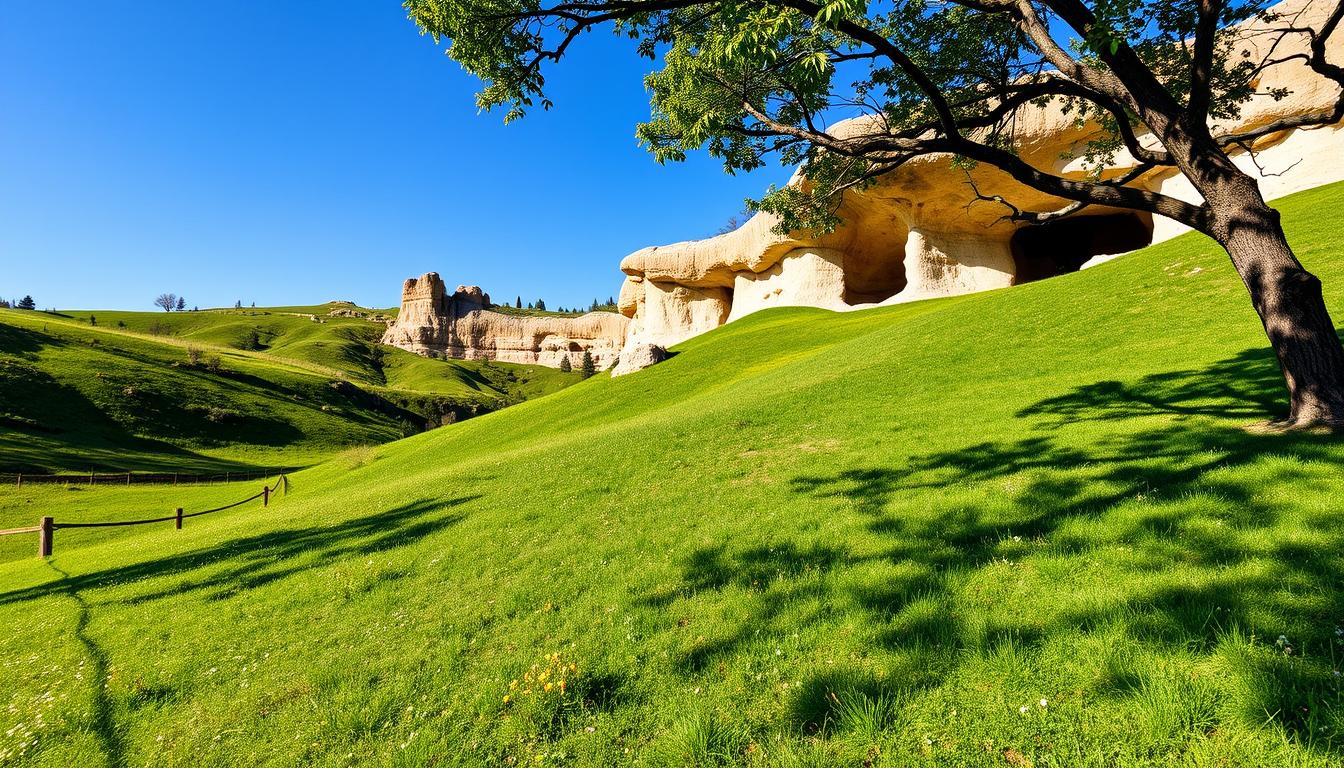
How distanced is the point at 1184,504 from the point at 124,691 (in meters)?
13.1

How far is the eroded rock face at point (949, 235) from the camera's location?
34.1 meters

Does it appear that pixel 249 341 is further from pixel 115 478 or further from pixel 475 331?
pixel 115 478

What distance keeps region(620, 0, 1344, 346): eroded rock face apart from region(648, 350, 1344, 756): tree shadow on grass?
2353cm

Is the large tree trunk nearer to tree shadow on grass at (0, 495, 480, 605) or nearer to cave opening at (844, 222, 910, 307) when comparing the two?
tree shadow on grass at (0, 495, 480, 605)

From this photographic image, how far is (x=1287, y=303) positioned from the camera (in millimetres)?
7824

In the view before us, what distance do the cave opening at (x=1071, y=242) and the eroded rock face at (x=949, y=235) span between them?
4.8 inches

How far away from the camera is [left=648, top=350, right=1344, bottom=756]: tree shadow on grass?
3.72m

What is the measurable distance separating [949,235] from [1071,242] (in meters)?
15.8

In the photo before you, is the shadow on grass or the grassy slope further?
the shadow on grass

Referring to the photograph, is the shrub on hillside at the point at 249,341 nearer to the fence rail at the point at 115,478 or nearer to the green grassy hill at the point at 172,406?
the green grassy hill at the point at 172,406

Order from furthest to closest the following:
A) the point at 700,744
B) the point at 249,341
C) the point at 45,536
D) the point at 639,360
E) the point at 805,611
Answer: the point at 249,341 < the point at 639,360 < the point at 45,536 < the point at 805,611 < the point at 700,744


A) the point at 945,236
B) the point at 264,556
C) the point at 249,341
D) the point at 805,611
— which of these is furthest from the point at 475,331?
the point at 805,611

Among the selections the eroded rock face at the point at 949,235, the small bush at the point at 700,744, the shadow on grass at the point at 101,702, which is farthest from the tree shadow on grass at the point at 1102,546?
the eroded rock face at the point at 949,235

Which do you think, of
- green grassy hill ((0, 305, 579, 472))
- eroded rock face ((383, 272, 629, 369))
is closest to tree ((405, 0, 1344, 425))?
green grassy hill ((0, 305, 579, 472))
